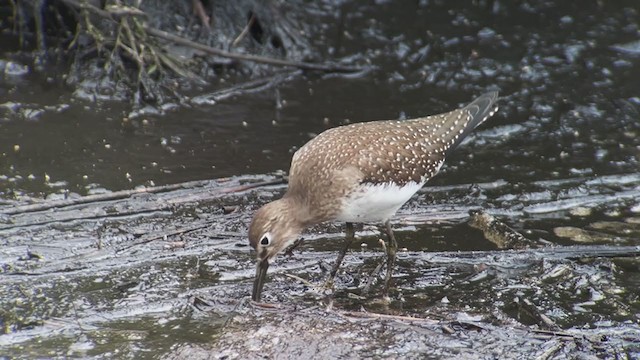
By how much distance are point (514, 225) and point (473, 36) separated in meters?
4.02

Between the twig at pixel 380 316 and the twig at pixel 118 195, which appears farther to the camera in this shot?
the twig at pixel 118 195

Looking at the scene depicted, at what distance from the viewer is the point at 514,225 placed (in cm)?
708

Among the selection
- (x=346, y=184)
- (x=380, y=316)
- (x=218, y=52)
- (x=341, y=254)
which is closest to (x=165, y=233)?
(x=341, y=254)

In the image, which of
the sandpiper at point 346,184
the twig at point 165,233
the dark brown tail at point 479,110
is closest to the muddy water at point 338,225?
the twig at point 165,233

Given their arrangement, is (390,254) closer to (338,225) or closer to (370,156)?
(370,156)

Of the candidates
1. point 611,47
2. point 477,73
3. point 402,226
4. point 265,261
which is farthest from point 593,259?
point 611,47

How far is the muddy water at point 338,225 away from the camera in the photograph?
5488mm

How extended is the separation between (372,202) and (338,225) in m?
1.29

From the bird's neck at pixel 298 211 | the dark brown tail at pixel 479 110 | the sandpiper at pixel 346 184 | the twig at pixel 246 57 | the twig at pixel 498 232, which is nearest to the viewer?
the sandpiper at pixel 346 184

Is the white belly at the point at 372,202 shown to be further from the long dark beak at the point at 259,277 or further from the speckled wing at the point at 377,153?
the long dark beak at the point at 259,277

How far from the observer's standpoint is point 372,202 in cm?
584

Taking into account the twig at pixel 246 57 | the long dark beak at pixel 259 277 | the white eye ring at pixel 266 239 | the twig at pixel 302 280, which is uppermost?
the twig at pixel 246 57

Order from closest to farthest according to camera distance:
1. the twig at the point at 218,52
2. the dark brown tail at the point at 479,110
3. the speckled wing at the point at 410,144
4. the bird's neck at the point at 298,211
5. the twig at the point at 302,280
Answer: the bird's neck at the point at 298,211 → the speckled wing at the point at 410,144 → the twig at the point at 302,280 → the dark brown tail at the point at 479,110 → the twig at the point at 218,52

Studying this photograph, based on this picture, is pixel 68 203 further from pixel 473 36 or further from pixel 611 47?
pixel 611 47
